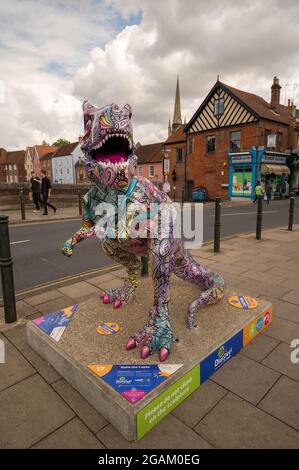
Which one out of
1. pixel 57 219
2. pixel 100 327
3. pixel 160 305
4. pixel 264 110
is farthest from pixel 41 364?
pixel 264 110

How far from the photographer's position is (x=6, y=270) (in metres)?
3.09

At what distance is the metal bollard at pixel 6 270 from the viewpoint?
119 inches

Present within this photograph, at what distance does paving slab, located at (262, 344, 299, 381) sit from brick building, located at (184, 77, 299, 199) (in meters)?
22.2

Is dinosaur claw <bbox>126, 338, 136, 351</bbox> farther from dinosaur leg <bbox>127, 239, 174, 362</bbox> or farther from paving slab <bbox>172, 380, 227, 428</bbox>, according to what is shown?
paving slab <bbox>172, 380, 227, 428</bbox>

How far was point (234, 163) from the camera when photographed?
2458 centimetres

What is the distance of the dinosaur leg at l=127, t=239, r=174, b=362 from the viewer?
233 centimetres

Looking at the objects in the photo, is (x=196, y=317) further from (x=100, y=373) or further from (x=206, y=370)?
(x=100, y=373)

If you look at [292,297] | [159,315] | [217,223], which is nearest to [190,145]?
[217,223]

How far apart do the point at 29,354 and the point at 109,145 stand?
1.92 m

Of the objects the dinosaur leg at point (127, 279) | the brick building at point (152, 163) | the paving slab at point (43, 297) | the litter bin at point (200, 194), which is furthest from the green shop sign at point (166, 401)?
the brick building at point (152, 163)

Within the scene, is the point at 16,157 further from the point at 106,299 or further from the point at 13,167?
the point at 106,299

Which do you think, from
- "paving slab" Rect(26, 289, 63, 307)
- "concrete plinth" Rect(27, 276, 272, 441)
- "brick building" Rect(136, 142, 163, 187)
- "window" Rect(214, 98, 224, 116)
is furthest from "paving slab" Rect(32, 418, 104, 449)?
"brick building" Rect(136, 142, 163, 187)

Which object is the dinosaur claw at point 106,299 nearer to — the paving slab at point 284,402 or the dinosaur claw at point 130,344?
the dinosaur claw at point 130,344

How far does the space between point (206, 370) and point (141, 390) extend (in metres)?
0.64
